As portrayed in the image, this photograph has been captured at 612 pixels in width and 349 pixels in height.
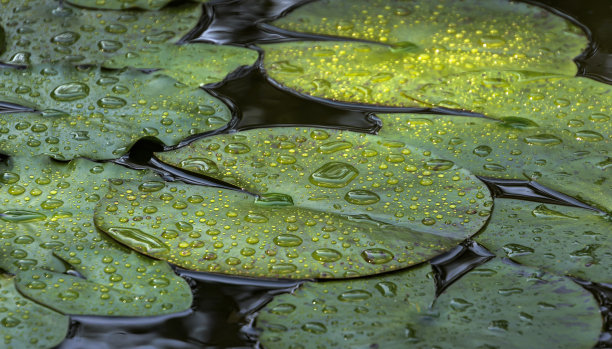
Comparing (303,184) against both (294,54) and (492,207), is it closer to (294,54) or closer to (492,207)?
(492,207)

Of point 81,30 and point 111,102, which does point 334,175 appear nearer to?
point 111,102

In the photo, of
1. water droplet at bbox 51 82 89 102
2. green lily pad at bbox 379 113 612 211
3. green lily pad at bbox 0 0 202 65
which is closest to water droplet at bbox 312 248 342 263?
green lily pad at bbox 379 113 612 211

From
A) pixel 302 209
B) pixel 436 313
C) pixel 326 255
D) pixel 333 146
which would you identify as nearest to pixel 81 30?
pixel 333 146

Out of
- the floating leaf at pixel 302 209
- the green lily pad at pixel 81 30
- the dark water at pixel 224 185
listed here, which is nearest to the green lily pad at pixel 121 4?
the green lily pad at pixel 81 30

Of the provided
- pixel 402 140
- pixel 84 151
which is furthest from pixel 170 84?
pixel 402 140

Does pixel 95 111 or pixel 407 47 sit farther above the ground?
pixel 407 47

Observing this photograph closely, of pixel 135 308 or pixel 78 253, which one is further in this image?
pixel 78 253

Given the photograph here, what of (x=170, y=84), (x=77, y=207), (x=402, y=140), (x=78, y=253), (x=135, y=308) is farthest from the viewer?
(x=170, y=84)
